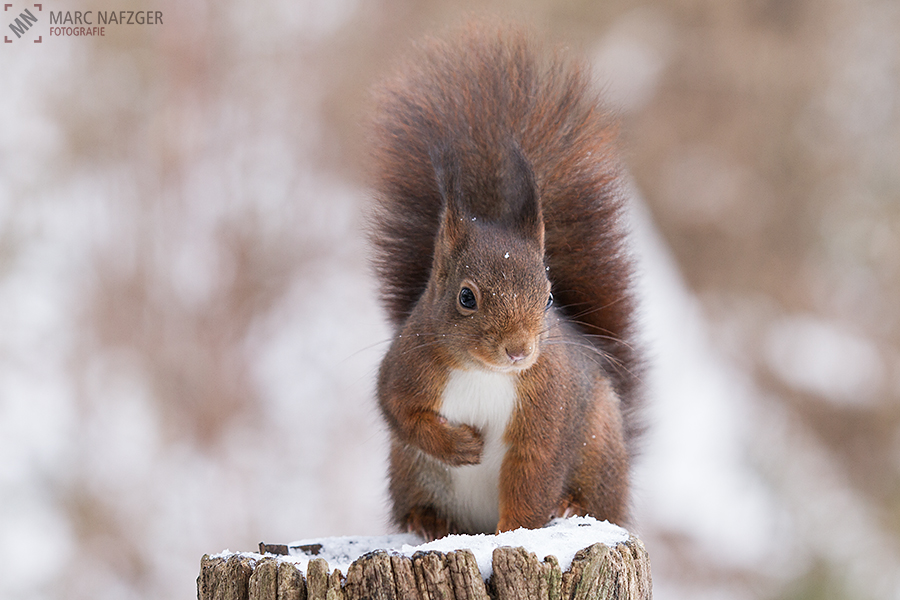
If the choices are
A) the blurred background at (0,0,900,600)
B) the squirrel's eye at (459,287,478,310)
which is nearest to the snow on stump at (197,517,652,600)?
the squirrel's eye at (459,287,478,310)

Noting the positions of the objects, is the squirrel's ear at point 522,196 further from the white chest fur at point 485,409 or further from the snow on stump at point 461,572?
the snow on stump at point 461,572

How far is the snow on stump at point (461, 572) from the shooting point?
3.40ft

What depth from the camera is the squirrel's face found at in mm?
1242

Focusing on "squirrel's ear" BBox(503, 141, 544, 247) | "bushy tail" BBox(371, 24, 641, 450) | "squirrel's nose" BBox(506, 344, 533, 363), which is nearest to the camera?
"squirrel's nose" BBox(506, 344, 533, 363)

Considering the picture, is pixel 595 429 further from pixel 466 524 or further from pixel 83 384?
pixel 83 384

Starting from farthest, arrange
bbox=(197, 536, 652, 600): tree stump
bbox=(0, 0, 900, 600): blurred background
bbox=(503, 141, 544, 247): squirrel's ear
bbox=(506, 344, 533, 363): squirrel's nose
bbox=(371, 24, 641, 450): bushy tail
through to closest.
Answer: bbox=(0, 0, 900, 600): blurred background < bbox=(371, 24, 641, 450): bushy tail < bbox=(503, 141, 544, 247): squirrel's ear < bbox=(506, 344, 533, 363): squirrel's nose < bbox=(197, 536, 652, 600): tree stump

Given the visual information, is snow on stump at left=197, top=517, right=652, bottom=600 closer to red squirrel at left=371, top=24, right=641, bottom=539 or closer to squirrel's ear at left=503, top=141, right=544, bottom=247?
red squirrel at left=371, top=24, right=641, bottom=539

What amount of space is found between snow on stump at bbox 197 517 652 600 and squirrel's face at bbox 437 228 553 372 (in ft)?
0.88

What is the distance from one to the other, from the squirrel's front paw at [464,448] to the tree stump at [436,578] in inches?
10.9

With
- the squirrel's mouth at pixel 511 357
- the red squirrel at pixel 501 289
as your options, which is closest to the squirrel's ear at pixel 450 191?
the red squirrel at pixel 501 289

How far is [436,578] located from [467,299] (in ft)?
1.44

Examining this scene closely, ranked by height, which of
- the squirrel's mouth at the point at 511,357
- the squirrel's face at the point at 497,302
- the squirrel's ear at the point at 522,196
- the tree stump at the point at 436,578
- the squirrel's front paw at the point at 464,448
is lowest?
the tree stump at the point at 436,578

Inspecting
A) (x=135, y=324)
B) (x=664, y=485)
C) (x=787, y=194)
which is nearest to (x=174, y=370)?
(x=135, y=324)

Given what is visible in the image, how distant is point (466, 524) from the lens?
1524 mm
